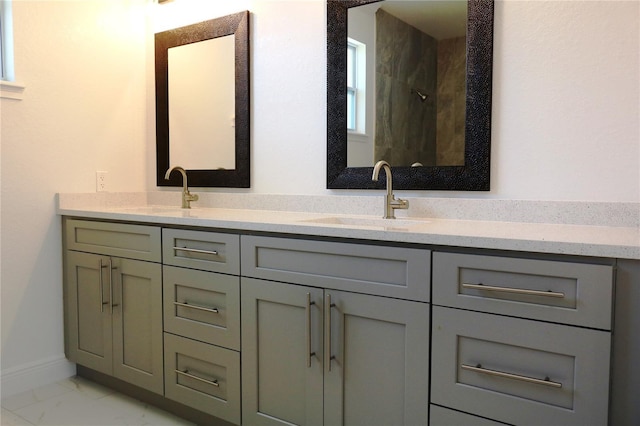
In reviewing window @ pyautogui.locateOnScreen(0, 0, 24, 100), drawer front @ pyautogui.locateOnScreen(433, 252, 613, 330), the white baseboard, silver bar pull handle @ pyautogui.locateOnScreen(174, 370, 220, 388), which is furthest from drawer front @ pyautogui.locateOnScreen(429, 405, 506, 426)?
window @ pyautogui.locateOnScreen(0, 0, 24, 100)

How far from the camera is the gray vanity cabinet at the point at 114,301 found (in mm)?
2168

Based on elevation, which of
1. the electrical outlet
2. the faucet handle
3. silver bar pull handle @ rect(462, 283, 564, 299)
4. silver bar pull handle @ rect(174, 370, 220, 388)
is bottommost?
silver bar pull handle @ rect(174, 370, 220, 388)

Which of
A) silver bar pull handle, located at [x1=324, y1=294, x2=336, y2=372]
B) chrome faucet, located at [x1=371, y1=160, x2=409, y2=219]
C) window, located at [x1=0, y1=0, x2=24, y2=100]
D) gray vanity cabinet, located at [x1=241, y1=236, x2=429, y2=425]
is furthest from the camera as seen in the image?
window, located at [x1=0, y1=0, x2=24, y2=100]

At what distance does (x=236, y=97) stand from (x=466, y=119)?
3.94 ft

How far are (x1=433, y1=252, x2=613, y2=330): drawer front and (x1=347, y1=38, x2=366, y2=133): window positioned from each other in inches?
36.7

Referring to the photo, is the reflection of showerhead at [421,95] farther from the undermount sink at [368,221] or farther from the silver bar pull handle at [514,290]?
the silver bar pull handle at [514,290]

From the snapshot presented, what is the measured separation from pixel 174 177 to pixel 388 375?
1.82 meters

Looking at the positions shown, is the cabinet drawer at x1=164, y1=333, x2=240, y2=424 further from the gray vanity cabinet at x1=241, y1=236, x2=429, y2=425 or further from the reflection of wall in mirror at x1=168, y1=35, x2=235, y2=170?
the reflection of wall in mirror at x1=168, y1=35, x2=235, y2=170

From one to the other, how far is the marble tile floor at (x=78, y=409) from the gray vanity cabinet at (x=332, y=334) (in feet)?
1.97

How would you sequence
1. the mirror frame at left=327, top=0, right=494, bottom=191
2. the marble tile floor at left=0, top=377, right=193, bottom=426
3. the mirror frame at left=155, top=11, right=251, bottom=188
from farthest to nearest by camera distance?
the mirror frame at left=155, top=11, right=251, bottom=188 < the marble tile floor at left=0, top=377, right=193, bottom=426 < the mirror frame at left=327, top=0, right=494, bottom=191

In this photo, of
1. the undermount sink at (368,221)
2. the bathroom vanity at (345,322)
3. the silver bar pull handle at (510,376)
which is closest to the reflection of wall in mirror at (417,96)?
the undermount sink at (368,221)

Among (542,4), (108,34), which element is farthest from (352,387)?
(108,34)

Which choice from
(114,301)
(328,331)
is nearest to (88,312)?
(114,301)

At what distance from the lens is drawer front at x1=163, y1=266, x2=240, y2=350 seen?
1884mm
